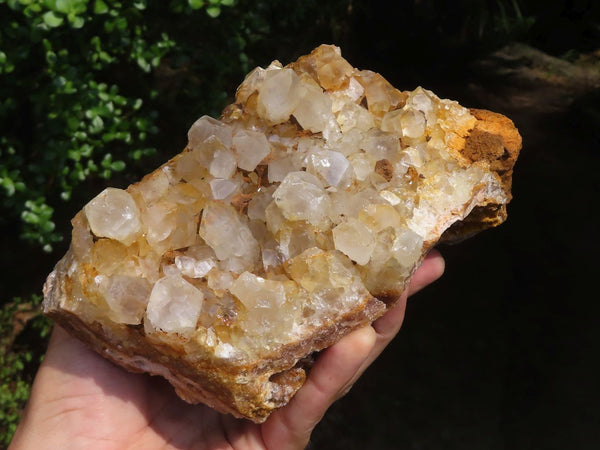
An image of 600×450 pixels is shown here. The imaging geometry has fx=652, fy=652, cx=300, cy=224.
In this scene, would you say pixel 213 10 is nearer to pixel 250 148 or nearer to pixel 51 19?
pixel 51 19

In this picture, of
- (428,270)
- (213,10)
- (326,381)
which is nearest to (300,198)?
(326,381)

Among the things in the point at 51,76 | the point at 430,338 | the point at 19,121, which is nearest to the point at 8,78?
the point at 51,76

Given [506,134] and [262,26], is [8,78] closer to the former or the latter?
[262,26]

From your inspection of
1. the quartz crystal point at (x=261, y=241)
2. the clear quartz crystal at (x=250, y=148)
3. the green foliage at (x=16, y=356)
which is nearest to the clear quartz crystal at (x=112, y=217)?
the quartz crystal point at (x=261, y=241)

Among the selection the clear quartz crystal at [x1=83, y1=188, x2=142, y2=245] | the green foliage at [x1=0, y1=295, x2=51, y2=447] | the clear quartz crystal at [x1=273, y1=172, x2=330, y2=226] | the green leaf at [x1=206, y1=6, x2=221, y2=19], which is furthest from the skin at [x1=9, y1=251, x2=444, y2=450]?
the green foliage at [x1=0, y1=295, x2=51, y2=447]

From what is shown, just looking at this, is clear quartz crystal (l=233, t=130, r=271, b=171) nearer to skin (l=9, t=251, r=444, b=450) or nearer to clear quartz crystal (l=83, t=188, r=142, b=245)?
clear quartz crystal (l=83, t=188, r=142, b=245)

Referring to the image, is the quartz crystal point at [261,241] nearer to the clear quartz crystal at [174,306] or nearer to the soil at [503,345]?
the clear quartz crystal at [174,306]
